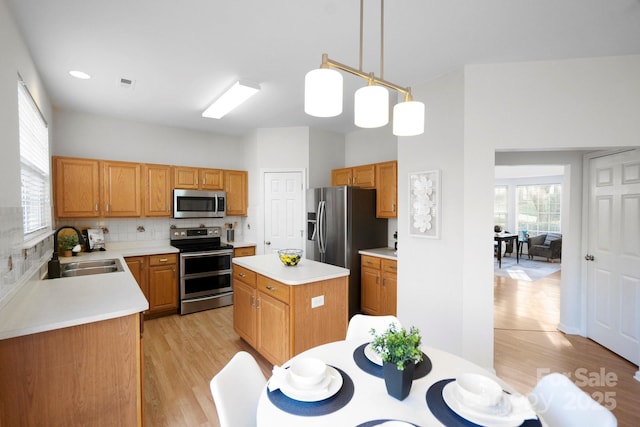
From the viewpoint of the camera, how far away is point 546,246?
794cm

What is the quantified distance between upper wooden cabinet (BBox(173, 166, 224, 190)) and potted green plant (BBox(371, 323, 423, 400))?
395cm

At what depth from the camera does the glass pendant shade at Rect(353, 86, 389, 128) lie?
1.22 metres

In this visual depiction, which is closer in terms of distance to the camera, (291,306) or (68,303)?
(68,303)

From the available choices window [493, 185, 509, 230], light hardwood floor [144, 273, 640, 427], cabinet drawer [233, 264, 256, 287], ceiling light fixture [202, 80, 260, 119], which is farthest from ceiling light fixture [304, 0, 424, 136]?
window [493, 185, 509, 230]

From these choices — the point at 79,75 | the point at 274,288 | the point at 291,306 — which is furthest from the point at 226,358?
A: the point at 79,75

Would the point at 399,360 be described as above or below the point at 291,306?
above

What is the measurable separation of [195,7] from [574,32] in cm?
256

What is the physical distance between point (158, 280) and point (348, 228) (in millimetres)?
2538

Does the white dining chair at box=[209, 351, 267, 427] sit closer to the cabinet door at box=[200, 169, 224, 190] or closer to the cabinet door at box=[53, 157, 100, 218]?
the cabinet door at box=[53, 157, 100, 218]

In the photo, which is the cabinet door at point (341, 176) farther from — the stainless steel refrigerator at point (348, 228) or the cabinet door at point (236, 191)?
the cabinet door at point (236, 191)

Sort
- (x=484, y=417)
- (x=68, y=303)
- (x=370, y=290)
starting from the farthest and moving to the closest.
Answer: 1. (x=370, y=290)
2. (x=68, y=303)
3. (x=484, y=417)

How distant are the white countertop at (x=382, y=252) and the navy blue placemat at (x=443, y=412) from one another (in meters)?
2.26

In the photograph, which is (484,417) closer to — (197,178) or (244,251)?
(244,251)

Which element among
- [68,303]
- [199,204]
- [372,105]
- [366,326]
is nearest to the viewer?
[372,105]
